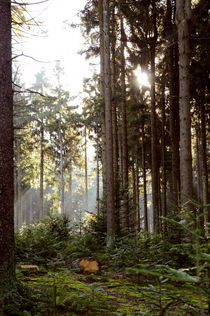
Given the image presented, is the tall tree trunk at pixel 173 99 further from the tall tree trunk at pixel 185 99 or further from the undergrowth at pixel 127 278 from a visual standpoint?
the undergrowth at pixel 127 278

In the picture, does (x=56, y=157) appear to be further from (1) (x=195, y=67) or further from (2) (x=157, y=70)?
(1) (x=195, y=67)

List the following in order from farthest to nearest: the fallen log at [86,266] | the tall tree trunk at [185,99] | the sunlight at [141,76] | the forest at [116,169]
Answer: the sunlight at [141,76]
the tall tree trunk at [185,99]
the fallen log at [86,266]
the forest at [116,169]

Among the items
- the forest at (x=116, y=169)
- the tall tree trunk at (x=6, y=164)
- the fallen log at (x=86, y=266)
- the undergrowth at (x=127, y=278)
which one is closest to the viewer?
the undergrowth at (x=127, y=278)

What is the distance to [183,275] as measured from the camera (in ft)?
3.43

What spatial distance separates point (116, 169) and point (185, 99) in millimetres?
A: 8158

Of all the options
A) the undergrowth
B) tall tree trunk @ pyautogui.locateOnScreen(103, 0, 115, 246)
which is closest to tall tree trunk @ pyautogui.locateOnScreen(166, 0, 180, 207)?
tall tree trunk @ pyautogui.locateOnScreen(103, 0, 115, 246)

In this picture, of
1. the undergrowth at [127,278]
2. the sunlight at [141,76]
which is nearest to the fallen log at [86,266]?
the undergrowth at [127,278]

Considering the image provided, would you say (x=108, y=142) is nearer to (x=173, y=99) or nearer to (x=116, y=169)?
(x=173, y=99)

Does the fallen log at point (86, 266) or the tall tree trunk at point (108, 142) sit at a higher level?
the tall tree trunk at point (108, 142)

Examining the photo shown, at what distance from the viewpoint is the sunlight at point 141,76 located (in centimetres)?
1695

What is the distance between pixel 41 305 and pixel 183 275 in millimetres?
2794

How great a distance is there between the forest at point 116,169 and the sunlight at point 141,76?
0.15m

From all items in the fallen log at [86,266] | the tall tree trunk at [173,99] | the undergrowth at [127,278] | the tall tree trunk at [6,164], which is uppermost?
the tall tree trunk at [173,99]

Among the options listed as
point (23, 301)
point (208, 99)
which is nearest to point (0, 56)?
point (23, 301)
